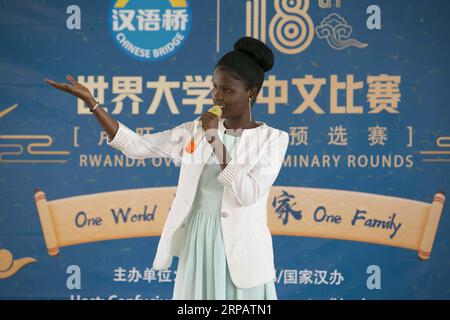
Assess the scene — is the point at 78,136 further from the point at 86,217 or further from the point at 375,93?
the point at 375,93

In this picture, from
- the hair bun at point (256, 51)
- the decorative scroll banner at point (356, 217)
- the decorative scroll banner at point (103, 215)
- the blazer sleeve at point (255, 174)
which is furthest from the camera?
the decorative scroll banner at point (103, 215)

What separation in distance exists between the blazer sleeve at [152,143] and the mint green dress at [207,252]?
19 centimetres

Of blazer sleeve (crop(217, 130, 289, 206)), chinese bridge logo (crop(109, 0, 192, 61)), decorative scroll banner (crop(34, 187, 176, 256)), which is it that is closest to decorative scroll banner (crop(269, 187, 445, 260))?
decorative scroll banner (crop(34, 187, 176, 256))

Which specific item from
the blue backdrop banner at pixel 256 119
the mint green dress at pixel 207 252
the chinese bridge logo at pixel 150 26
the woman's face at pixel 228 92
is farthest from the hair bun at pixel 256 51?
the chinese bridge logo at pixel 150 26

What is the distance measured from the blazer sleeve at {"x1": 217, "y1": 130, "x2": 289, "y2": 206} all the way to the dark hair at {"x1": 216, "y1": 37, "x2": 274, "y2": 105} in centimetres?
23

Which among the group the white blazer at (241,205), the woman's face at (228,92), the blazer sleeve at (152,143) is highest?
the woman's face at (228,92)

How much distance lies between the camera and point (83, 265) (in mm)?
4379

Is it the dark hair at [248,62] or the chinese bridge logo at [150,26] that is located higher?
the chinese bridge logo at [150,26]

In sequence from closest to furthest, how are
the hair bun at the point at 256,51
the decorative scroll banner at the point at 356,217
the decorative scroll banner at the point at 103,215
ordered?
the hair bun at the point at 256,51, the decorative scroll banner at the point at 356,217, the decorative scroll banner at the point at 103,215

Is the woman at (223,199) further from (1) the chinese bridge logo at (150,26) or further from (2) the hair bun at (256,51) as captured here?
(1) the chinese bridge logo at (150,26)

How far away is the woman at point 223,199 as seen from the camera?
7.66 feet

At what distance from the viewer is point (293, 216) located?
4.29 metres

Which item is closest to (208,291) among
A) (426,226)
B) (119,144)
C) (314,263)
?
(119,144)

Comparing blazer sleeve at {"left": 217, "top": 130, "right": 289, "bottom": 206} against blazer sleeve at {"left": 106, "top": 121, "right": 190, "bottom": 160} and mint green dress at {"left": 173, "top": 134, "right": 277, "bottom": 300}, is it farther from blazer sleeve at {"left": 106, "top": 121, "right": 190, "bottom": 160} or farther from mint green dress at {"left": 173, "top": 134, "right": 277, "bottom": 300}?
blazer sleeve at {"left": 106, "top": 121, "right": 190, "bottom": 160}
